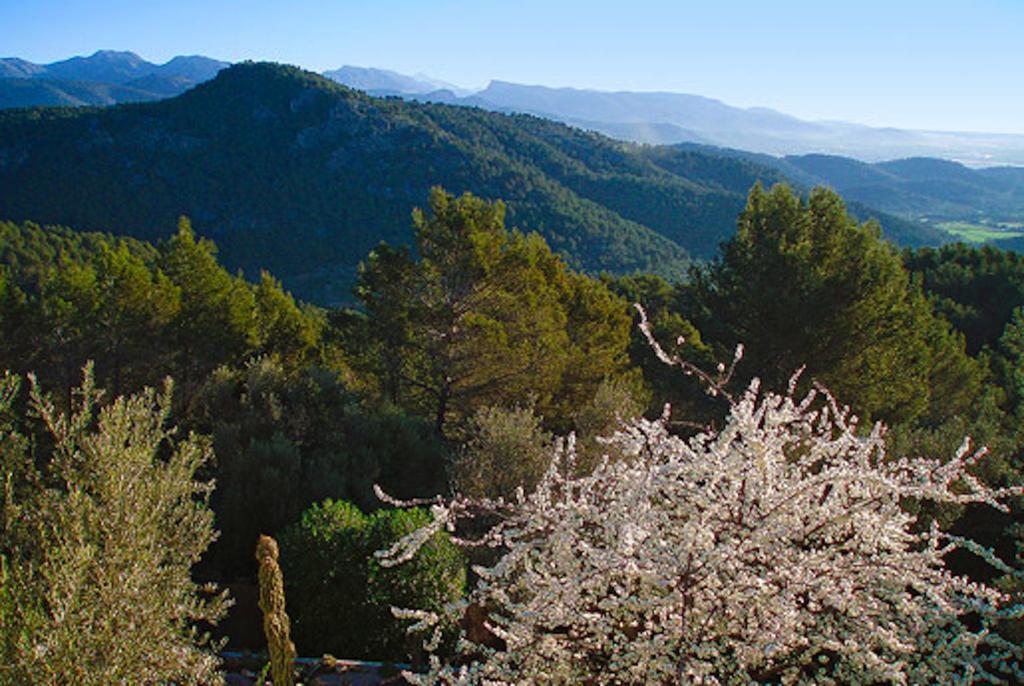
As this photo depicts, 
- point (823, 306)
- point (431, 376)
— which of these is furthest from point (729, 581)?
point (823, 306)

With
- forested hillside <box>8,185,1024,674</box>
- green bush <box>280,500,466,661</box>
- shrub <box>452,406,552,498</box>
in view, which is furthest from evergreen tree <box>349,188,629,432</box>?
green bush <box>280,500,466,661</box>

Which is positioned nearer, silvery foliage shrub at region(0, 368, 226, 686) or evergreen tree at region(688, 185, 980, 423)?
silvery foliage shrub at region(0, 368, 226, 686)

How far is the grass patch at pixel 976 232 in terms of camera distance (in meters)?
80.6

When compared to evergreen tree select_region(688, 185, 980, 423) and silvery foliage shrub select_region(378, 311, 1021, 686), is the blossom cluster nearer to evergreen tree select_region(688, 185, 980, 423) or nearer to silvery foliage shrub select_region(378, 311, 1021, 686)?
silvery foliage shrub select_region(378, 311, 1021, 686)

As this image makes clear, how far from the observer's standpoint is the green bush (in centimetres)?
679

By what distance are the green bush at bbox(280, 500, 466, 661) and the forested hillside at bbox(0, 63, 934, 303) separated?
54.7 metres

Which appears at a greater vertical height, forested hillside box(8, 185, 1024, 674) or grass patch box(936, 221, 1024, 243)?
grass patch box(936, 221, 1024, 243)

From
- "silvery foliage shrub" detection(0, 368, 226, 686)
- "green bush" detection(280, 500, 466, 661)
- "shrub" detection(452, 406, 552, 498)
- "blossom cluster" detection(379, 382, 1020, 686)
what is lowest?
"green bush" detection(280, 500, 466, 661)

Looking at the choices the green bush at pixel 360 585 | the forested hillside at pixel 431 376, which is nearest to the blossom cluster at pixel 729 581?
the forested hillside at pixel 431 376

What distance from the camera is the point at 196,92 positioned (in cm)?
9319

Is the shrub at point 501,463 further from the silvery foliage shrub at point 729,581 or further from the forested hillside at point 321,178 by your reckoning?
the forested hillside at point 321,178

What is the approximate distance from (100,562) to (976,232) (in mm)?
104595

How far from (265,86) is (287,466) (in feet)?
305

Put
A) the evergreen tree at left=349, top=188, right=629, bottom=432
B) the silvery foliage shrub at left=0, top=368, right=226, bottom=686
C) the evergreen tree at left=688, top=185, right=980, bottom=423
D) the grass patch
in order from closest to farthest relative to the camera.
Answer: the silvery foliage shrub at left=0, top=368, right=226, bottom=686, the evergreen tree at left=349, top=188, right=629, bottom=432, the evergreen tree at left=688, top=185, right=980, bottom=423, the grass patch
